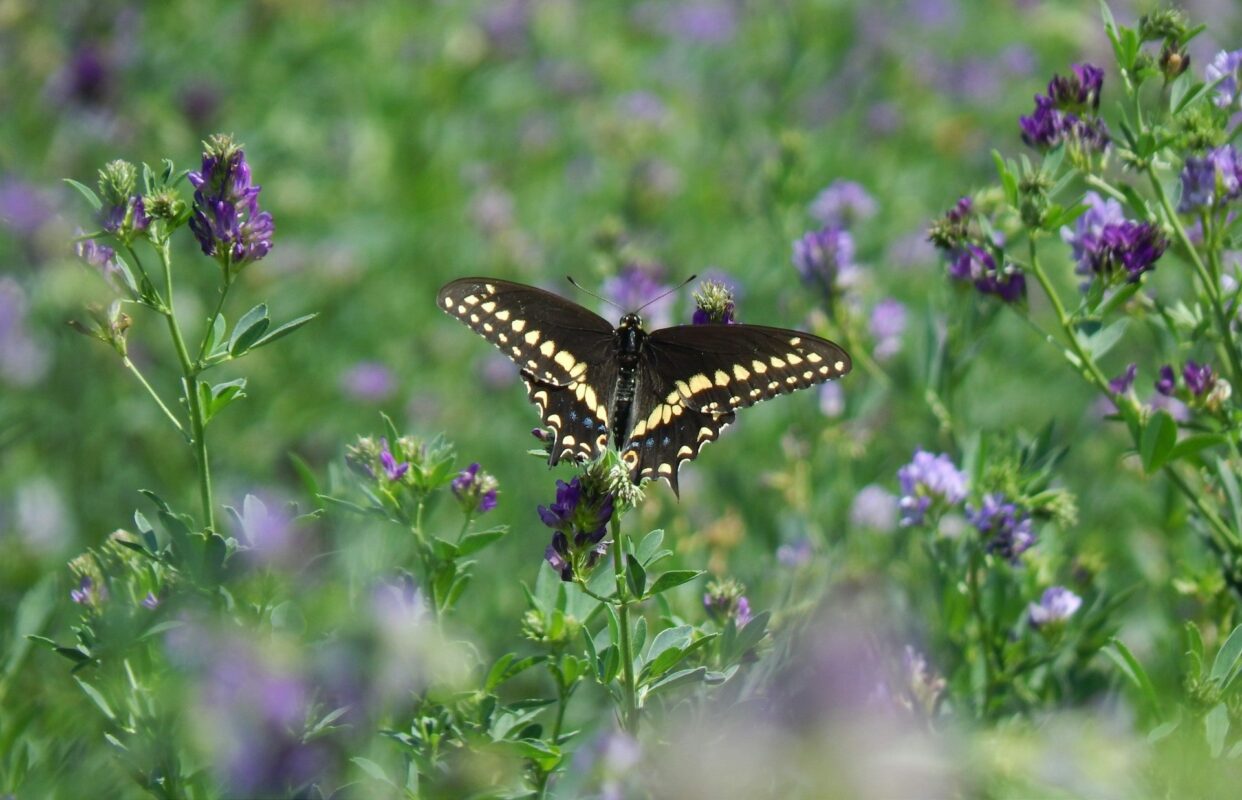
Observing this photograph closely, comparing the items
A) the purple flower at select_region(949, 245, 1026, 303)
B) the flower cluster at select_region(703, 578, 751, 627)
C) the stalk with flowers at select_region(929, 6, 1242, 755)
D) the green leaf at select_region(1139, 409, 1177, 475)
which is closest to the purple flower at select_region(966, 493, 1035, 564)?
the stalk with flowers at select_region(929, 6, 1242, 755)

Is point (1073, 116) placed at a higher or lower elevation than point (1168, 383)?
higher

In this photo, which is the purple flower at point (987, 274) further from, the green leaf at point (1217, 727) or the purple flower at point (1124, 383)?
the green leaf at point (1217, 727)

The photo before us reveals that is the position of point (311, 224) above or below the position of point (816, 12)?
below

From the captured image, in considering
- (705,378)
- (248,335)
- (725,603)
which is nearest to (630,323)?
(705,378)

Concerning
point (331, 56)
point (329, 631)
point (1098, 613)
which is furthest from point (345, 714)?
point (331, 56)

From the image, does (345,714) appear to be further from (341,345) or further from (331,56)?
(331,56)

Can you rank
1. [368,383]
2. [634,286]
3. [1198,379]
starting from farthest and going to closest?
[368,383]
[634,286]
[1198,379]

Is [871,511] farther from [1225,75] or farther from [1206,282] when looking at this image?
[1225,75]
